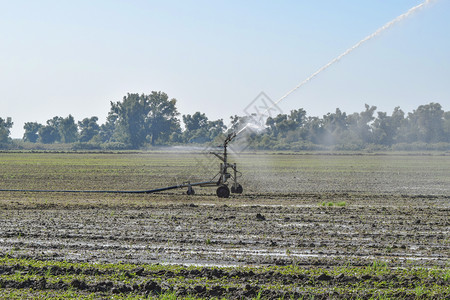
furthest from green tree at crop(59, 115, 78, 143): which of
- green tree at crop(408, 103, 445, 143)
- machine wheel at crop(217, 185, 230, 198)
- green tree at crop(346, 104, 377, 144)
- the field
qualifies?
machine wheel at crop(217, 185, 230, 198)

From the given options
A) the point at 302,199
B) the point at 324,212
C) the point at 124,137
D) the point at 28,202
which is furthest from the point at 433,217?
the point at 124,137

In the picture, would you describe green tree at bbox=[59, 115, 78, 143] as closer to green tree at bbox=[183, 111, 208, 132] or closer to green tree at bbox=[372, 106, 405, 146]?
green tree at bbox=[183, 111, 208, 132]

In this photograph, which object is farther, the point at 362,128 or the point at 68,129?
the point at 68,129

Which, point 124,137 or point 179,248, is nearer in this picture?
point 179,248

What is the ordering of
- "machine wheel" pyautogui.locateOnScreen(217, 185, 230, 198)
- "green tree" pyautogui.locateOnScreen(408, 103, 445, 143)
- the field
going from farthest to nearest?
"green tree" pyautogui.locateOnScreen(408, 103, 445, 143) < "machine wheel" pyautogui.locateOnScreen(217, 185, 230, 198) < the field

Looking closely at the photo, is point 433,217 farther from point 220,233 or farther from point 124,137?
point 124,137

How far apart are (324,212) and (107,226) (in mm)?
7254

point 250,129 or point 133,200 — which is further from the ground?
point 250,129

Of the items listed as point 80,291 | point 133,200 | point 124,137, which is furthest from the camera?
point 124,137

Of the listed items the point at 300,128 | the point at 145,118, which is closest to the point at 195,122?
the point at 145,118

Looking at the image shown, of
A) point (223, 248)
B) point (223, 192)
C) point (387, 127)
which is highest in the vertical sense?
point (387, 127)

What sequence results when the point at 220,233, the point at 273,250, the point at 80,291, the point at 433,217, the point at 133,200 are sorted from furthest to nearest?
the point at 133,200 < the point at 433,217 < the point at 220,233 < the point at 273,250 < the point at 80,291

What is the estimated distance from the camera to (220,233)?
14.6m

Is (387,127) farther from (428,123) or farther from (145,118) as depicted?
(145,118)
